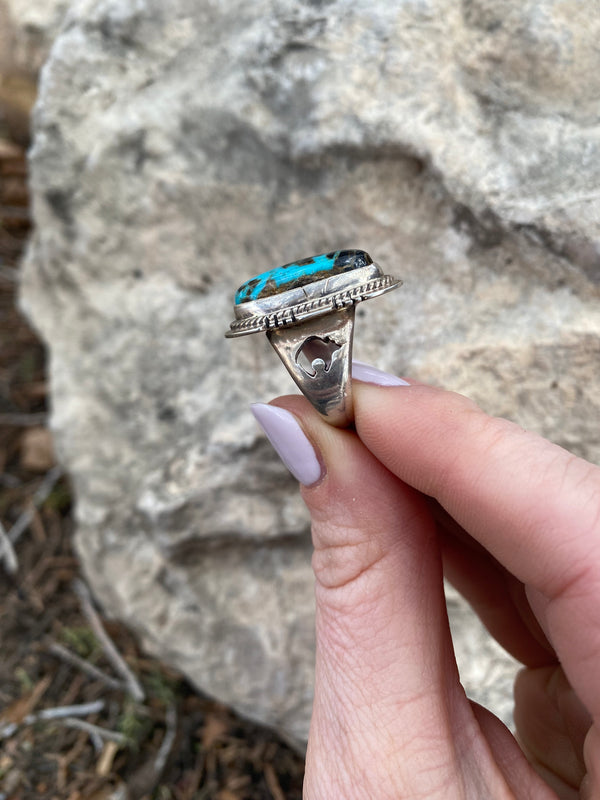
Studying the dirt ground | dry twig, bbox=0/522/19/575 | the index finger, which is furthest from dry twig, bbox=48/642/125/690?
the index finger

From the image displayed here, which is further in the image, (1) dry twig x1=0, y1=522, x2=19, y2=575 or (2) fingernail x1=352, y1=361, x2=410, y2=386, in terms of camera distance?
(1) dry twig x1=0, y1=522, x2=19, y2=575

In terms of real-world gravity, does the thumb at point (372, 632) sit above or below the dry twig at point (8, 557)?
above

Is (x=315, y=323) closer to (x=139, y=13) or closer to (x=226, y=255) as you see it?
(x=226, y=255)

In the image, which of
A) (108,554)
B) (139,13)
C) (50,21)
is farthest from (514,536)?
(50,21)

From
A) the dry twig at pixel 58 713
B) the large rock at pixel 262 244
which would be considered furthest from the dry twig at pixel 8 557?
the dry twig at pixel 58 713


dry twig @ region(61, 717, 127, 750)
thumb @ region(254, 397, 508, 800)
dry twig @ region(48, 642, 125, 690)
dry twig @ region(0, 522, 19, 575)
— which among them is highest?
thumb @ region(254, 397, 508, 800)

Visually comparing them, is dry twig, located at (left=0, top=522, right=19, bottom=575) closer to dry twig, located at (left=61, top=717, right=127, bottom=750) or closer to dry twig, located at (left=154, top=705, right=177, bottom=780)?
dry twig, located at (left=61, top=717, right=127, bottom=750)

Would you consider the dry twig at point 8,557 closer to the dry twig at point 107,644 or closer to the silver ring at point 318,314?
the dry twig at point 107,644
